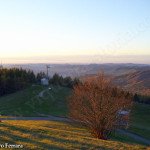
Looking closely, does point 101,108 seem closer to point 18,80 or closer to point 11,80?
point 18,80

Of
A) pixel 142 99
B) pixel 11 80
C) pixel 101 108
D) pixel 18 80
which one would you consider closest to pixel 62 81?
pixel 18 80

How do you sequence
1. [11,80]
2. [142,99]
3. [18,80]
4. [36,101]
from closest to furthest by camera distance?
[36,101] < [142,99] < [11,80] < [18,80]

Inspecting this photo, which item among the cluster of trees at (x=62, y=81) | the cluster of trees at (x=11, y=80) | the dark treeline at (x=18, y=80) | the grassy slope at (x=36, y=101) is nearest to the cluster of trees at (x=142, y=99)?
the grassy slope at (x=36, y=101)

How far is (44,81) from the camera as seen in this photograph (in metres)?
59.3

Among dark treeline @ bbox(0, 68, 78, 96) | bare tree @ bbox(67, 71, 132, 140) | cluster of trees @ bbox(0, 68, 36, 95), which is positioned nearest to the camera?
bare tree @ bbox(67, 71, 132, 140)

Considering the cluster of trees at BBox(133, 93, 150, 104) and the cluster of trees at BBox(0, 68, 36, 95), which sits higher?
the cluster of trees at BBox(0, 68, 36, 95)

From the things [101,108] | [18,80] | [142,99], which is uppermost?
[101,108]

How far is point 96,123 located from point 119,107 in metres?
2.41

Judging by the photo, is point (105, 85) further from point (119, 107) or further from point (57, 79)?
point (57, 79)

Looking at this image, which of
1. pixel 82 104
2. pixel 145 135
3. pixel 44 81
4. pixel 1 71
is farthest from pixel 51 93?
pixel 82 104

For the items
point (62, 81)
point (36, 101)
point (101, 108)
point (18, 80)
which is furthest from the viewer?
point (62, 81)

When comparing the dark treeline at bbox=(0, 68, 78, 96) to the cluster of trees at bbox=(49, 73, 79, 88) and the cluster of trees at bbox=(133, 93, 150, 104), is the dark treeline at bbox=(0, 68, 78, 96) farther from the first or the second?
the cluster of trees at bbox=(133, 93, 150, 104)

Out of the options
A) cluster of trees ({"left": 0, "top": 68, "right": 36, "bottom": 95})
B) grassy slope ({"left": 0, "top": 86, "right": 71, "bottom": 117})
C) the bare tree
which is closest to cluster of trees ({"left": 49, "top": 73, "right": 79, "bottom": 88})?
grassy slope ({"left": 0, "top": 86, "right": 71, "bottom": 117})

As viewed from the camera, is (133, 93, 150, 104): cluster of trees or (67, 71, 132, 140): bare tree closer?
(67, 71, 132, 140): bare tree
